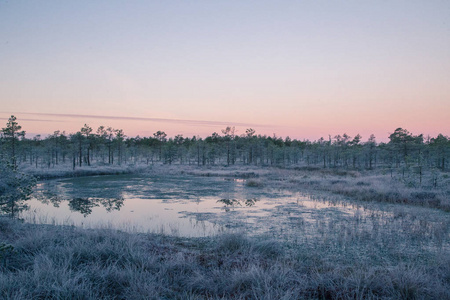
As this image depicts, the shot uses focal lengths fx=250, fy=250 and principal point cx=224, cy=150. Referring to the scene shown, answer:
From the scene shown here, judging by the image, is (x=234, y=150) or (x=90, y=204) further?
(x=234, y=150)

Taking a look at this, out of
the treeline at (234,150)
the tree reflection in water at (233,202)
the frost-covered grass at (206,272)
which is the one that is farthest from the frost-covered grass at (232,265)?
the treeline at (234,150)

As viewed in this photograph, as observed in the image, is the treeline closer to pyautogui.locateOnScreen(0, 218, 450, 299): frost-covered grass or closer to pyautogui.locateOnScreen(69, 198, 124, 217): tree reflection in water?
pyautogui.locateOnScreen(69, 198, 124, 217): tree reflection in water

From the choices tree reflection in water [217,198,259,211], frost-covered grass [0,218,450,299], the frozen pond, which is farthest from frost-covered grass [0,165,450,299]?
tree reflection in water [217,198,259,211]

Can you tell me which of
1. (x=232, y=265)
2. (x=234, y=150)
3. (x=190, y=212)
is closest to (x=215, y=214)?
(x=190, y=212)

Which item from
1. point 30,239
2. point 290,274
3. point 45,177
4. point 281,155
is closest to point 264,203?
point 290,274

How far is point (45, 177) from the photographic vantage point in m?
37.0

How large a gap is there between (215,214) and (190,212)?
1.76 metres

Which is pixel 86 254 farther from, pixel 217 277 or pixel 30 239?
pixel 217 277

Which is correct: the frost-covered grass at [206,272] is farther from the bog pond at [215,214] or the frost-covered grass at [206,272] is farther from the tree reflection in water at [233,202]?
the tree reflection in water at [233,202]

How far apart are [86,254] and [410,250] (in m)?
10.2

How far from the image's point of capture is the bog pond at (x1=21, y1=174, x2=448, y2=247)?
460 inches

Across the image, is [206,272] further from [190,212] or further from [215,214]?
[190,212]

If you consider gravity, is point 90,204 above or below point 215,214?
below

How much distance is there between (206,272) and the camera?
6.11m
